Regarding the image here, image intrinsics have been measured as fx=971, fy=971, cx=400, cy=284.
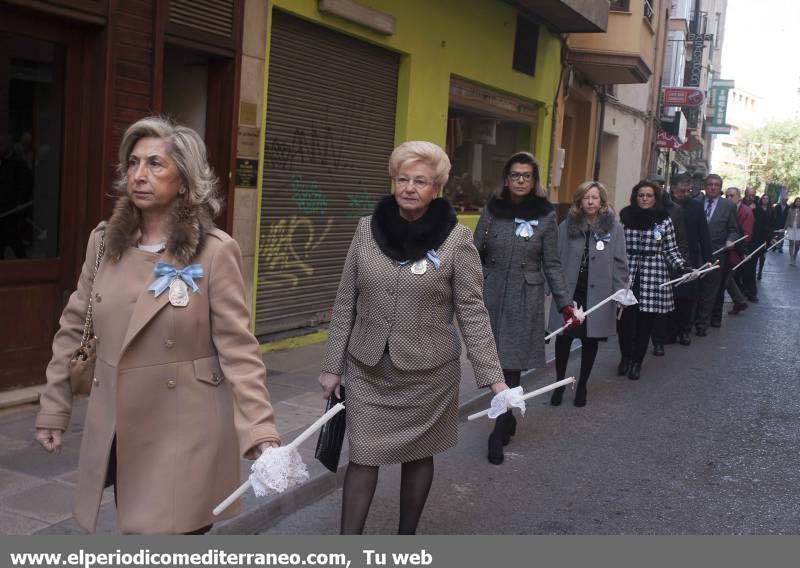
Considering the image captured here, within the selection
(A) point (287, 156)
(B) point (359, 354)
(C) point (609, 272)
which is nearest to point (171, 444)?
(B) point (359, 354)

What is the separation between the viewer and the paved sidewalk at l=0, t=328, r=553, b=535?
4418 millimetres

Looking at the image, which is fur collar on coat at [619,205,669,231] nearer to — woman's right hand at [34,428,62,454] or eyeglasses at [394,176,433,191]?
eyeglasses at [394,176,433,191]

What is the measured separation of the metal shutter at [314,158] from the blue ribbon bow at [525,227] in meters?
3.55

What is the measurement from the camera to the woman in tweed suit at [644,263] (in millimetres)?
9141

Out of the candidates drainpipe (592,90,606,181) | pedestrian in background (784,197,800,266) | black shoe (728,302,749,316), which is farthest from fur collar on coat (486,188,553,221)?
pedestrian in background (784,197,800,266)

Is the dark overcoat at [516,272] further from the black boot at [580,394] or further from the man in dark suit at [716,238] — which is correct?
the man in dark suit at [716,238]

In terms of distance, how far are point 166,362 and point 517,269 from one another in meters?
3.57

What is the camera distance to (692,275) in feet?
33.3

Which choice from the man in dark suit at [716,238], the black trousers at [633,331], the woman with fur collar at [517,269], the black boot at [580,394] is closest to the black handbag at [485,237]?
the woman with fur collar at [517,269]

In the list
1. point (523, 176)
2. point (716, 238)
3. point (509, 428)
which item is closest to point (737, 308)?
point (716, 238)

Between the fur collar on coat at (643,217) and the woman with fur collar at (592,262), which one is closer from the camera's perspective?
the woman with fur collar at (592,262)

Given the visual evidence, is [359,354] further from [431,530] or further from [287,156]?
[287,156]

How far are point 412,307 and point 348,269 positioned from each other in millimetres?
370

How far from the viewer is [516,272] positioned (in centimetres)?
625
